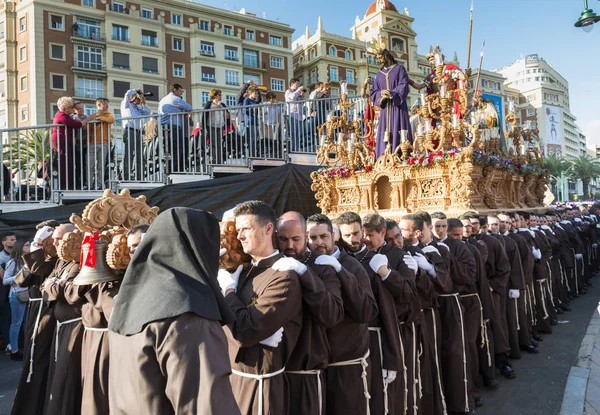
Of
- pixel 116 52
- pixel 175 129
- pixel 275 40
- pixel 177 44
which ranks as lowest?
pixel 175 129

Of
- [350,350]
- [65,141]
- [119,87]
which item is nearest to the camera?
[350,350]

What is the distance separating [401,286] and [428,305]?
995mm

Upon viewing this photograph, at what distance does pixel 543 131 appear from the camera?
89750 mm

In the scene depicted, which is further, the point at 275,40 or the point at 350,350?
the point at 275,40

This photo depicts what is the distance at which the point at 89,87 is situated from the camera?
3822 centimetres

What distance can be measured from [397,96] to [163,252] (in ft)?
25.9

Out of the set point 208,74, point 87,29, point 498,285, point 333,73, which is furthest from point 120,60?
point 498,285

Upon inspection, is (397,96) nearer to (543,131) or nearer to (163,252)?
(163,252)

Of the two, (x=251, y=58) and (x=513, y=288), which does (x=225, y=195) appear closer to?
(x=513, y=288)

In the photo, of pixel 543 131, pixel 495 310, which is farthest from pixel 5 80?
pixel 543 131

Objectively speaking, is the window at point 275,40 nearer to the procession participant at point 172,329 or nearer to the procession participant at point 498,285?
the procession participant at point 498,285

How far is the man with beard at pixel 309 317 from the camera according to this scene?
2652 mm

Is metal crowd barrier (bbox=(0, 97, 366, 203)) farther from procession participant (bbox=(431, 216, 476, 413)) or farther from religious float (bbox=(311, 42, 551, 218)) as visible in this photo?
procession participant (bbox=(431, 216, 476, 413))

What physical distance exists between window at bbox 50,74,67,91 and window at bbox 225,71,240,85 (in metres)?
14.5
